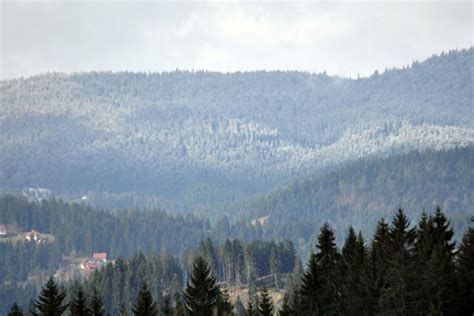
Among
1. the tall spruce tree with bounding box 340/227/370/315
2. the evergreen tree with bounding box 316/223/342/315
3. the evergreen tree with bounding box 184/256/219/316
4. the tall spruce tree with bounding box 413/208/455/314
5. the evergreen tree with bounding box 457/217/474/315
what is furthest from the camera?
the evergreen tree with bounding box 316/223/342/315

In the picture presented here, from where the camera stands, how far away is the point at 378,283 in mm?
81000

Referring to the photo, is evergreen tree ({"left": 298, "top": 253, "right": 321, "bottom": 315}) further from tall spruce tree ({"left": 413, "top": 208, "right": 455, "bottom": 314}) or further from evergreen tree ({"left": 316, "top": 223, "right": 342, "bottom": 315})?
tall spruce tree ({"left": 413, "top": 208, "right": 455, "bottom": 314})

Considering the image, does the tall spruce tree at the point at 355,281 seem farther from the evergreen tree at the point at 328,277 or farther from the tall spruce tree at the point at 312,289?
the tall spruce tree at the point at 312,289

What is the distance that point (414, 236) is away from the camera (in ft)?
285

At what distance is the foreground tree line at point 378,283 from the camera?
234 ft

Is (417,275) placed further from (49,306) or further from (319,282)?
(49,306)

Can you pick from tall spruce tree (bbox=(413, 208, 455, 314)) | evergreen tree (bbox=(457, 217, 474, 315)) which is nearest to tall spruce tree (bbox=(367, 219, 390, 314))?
tall spruce tree (bbox=(413, 208, 455, 314))

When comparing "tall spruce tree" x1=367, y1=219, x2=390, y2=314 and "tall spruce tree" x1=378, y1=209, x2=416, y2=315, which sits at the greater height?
"tall spruce tree" x1=367, y1=219, x2=390, y2=314

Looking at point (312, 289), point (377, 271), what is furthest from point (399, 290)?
point (312, 289)

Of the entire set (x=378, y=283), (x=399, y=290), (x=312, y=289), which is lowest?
(x=399, y=290)

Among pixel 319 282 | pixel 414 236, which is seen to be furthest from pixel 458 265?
pixel 319 282

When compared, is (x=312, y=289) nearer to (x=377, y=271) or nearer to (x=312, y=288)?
(x=312, y=288)

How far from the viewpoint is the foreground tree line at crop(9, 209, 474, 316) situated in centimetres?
7138

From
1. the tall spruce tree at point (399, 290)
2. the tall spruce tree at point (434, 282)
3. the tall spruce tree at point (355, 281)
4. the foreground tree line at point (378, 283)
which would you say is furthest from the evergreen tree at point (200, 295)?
the tall spruce tree at point (434, 282)
